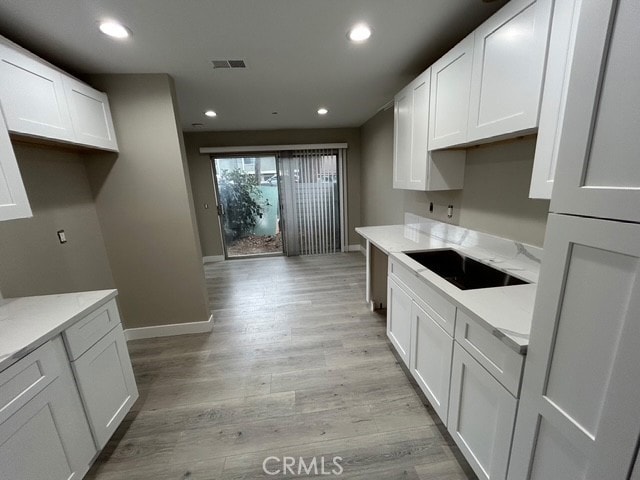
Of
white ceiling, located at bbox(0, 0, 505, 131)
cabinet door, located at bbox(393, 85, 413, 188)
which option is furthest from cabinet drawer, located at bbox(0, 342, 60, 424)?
cabinet door, located at bbox(393, 85, 413, 188)

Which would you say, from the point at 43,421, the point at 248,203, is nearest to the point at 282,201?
the point at 248,203

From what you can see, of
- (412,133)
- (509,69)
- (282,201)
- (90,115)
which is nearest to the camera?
(509,69)

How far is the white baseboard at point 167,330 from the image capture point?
2.60 meters

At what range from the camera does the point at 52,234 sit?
1.86 metres

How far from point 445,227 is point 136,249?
9.51ft

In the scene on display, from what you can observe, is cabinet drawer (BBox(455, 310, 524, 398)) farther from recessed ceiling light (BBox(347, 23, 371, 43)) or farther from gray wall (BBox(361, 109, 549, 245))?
recessed ceiling light (BBox(347, 23, 371, 43))

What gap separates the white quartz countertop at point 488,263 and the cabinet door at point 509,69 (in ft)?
2.52

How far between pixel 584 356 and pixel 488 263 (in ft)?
3.52

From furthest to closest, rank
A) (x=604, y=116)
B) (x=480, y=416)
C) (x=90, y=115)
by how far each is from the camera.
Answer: (x=90, y=115) → (x=480, y=416) → (x=604, y=116)

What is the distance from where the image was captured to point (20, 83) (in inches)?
55.8

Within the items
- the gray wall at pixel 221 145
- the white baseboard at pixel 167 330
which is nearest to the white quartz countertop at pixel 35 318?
the white baseboard at pixel 167 330

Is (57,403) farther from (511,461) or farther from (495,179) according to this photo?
(495,179)

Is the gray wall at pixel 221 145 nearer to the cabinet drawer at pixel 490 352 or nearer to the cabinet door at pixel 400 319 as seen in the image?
the cabinet door at pixel 400 319
